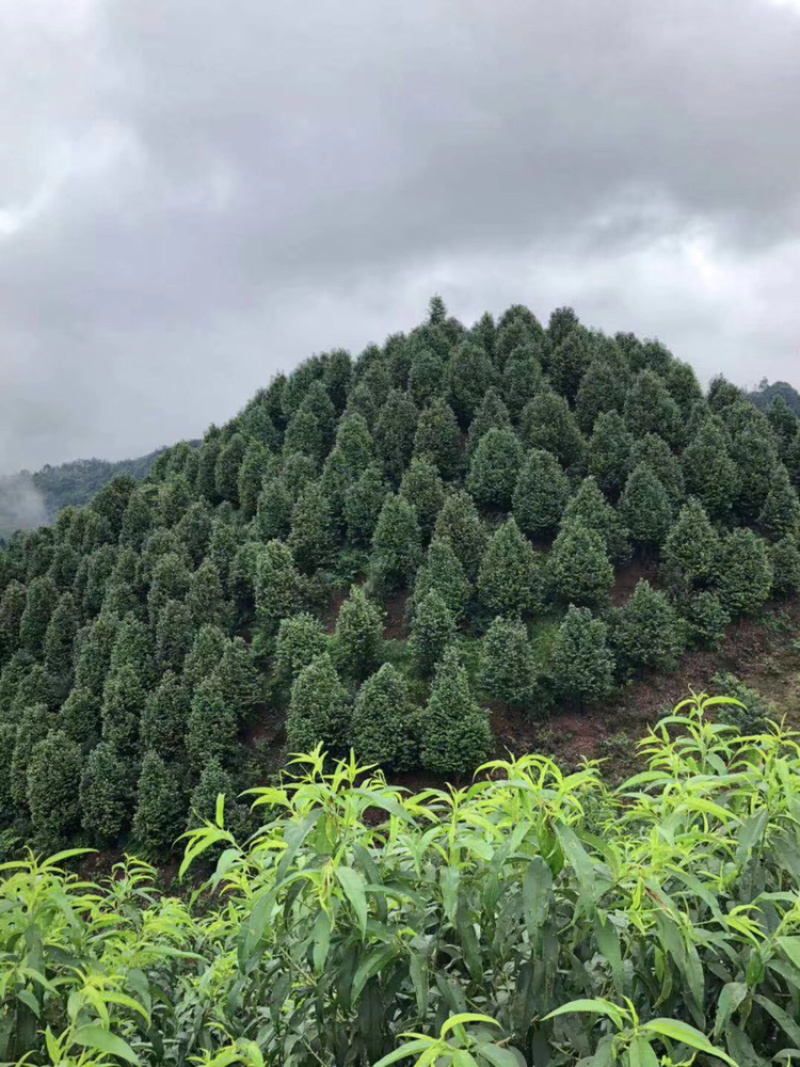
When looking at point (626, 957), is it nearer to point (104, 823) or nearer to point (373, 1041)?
point (373, 1041)

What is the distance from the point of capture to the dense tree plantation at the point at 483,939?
2.13m

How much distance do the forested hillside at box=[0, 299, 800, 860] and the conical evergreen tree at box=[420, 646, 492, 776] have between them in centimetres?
7

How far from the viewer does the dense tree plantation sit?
2135mm

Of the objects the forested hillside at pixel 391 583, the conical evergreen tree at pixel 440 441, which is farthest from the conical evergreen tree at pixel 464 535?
the conical evergreen tree at pixel 440 441

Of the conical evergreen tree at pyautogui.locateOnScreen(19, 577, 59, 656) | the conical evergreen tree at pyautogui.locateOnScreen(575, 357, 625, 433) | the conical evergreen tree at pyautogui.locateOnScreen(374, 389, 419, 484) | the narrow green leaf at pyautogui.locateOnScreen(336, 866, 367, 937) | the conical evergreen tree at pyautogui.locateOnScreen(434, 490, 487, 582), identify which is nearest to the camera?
the narrow green leaf at pyautogui.locateOnScreen(336, 866, 367, 937)

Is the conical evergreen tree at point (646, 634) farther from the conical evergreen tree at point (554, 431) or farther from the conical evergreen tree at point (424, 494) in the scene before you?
the conical evergreen tree at point (554, 431)

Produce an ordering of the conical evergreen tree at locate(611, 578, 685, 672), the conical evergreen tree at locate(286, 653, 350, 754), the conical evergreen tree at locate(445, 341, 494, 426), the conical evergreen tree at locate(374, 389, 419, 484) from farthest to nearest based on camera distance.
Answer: the conical evergreen tree at locate(445, 341, 494, 426) → the conical evergreen tree at locate(374, 389, 419, 484) → the conical evergreen tree at locate(611, 578, 685, 672) → the conical evergreen tree at locate(286, 653, 350, 754)

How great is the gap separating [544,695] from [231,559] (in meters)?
15.0

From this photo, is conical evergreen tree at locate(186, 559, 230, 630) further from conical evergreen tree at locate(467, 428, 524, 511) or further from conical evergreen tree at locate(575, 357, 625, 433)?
conical evergreen tree at locate(575, 357, 625, 433)

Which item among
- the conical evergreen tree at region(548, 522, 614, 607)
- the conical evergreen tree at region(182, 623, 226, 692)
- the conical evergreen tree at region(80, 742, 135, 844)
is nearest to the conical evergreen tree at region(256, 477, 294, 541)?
the conical evergreen tree at region(182, 623, 226, 692)

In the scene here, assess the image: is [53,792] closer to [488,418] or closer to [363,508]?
[363,508]

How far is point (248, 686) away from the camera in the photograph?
23922mm

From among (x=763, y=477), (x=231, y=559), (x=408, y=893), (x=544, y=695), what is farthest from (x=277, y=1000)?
(x=763, y=477)

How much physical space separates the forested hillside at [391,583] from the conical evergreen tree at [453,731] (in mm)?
65
